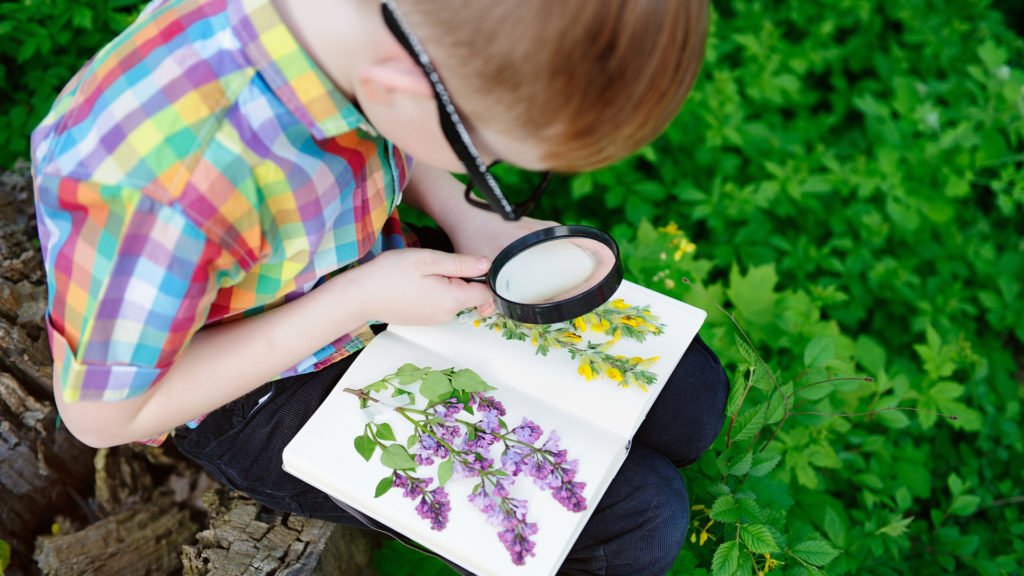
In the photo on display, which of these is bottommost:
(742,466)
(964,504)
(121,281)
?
(964,504)

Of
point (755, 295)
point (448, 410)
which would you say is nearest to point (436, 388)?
point (448, 410)

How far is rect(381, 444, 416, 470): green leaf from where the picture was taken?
1.18 m

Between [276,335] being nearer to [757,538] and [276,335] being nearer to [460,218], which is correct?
[460,218]

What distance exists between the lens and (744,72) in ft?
8.77

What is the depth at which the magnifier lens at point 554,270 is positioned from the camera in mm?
1321

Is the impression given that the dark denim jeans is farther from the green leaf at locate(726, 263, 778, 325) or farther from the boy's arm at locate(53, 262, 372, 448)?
the green leaf at locate(726, 263, 778, 325)

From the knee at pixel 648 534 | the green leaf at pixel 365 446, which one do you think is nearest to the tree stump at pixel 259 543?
the green leaf at pixel 365 446

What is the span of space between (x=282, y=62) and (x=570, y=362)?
2.37 ft

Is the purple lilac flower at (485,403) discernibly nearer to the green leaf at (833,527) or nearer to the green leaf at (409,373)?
the green leaf at (409,373)

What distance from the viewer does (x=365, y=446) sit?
3.94ft

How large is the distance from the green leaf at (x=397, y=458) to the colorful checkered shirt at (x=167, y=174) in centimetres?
36

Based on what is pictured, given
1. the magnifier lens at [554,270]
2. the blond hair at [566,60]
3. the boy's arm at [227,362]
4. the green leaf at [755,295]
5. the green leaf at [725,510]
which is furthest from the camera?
the green leaf at [755,295]

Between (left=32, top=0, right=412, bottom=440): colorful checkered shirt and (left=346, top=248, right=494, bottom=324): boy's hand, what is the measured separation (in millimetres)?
210

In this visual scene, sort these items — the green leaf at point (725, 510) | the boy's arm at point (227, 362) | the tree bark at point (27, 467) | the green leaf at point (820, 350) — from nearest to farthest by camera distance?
the boy's arm at point (227, 362) → the green leaf at point (725, 510) → the tree bark at point (27, 467) → the green leaf at point (820, 350)
